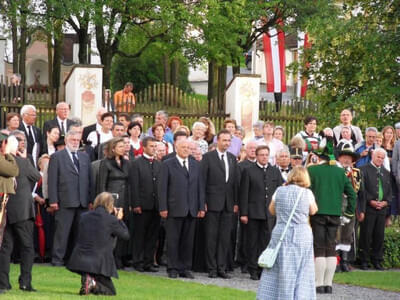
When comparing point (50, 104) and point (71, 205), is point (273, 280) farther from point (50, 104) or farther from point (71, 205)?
point (50, 104)

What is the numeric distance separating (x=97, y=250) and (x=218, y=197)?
388 centimetres

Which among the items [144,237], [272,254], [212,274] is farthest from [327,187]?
[144,237]

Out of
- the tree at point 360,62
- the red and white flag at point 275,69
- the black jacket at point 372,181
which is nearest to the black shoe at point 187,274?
the black jacket at point 372,181

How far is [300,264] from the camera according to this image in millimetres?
13086

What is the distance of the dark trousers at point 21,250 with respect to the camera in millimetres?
13445

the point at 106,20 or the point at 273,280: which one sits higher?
the point at 106,20

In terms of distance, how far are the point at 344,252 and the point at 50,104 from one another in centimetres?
1181

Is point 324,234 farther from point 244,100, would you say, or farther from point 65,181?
point 244,100

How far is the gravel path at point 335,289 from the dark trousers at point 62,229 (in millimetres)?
1505

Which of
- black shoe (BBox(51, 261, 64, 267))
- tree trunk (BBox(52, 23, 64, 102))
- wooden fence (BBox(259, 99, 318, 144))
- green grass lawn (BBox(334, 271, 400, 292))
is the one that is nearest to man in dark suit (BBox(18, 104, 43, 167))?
black shoe (BBox(51, 261, 64, 267))

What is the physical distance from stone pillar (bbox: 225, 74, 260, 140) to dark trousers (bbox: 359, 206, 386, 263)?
9948mm

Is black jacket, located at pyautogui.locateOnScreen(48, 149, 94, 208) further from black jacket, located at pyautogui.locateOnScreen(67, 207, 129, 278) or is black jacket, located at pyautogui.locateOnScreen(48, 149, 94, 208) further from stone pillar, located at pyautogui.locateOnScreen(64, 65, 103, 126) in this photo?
stone pillar, located at pyautogui.locateOnScreen(64, 65, 103, 126)

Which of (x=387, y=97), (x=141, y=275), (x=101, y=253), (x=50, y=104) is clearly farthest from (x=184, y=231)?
(x=50, y=104)

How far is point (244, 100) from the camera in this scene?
29156 millimetres
